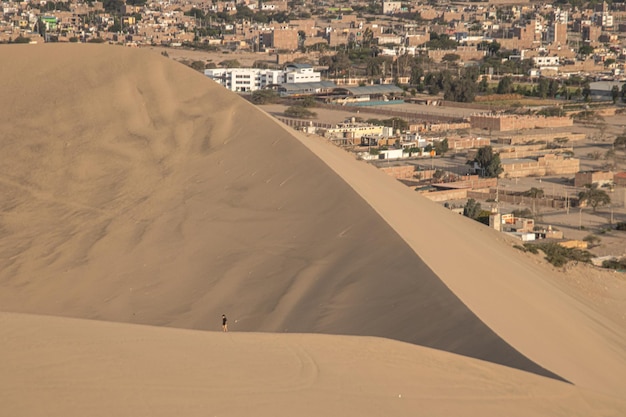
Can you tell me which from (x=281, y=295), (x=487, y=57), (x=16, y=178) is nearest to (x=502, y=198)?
(x=16, y=178)

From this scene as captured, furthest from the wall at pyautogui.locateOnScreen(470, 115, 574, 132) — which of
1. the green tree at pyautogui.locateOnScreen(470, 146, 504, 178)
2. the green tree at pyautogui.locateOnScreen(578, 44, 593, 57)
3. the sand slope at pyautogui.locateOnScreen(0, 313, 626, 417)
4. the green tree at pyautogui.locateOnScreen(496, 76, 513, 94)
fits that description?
the sand slope at pyautogui.locateOnScreen(0, 313, 626, 417)

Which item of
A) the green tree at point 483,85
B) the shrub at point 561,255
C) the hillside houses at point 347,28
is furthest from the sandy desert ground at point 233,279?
the hillside houses at point 347,28

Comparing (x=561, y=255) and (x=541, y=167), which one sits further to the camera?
(x=541, y=167)

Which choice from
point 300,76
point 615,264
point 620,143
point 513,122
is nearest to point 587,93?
point 513,122

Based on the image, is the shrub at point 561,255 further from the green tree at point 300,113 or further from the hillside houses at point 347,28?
the hillside houses at point 347,28

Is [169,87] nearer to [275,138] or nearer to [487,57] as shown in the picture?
[275,138]

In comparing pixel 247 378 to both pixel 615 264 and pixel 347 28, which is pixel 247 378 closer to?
pixel 615 264

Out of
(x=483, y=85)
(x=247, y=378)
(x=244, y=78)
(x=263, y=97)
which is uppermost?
(x=247, y=378)
